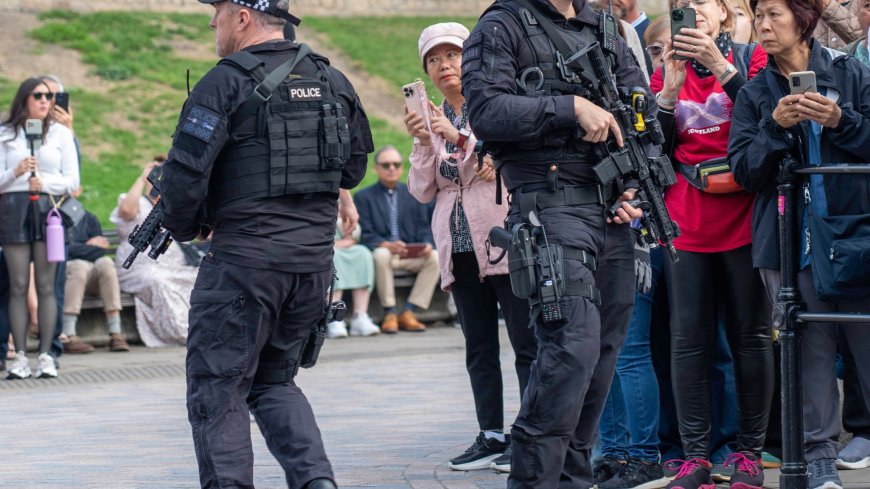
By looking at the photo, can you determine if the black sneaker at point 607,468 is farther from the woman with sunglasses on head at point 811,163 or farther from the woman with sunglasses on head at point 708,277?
the woman with sunglasses on head at point 811,163

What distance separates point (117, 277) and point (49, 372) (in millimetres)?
2270

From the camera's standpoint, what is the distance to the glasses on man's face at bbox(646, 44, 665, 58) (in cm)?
655

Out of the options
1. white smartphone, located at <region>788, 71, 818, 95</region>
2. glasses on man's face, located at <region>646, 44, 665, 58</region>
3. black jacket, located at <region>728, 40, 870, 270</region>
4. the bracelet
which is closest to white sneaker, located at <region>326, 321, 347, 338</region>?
glasses on man's face, located at <region>646, 44, 665, 58</region>

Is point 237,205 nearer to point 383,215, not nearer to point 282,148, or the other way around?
point 282,148

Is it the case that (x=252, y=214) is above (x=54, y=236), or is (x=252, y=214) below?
above

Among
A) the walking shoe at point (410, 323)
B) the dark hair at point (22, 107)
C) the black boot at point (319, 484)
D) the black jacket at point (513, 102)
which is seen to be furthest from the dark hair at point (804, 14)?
the walking shoe at point (410, 323)

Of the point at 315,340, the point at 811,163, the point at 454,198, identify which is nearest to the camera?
the point at 315,340

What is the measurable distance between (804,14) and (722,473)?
1.90 metres

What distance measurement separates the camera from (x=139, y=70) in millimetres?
30781

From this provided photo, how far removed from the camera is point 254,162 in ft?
16.6

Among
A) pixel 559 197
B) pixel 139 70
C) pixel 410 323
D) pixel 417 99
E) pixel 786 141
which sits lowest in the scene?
pixel 410 323

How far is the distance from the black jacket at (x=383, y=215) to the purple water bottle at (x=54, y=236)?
14.2 feet

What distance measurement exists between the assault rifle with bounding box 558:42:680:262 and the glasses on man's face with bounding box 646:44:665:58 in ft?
4.39

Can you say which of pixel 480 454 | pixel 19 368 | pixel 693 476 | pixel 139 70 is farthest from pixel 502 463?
pixel 139 70
